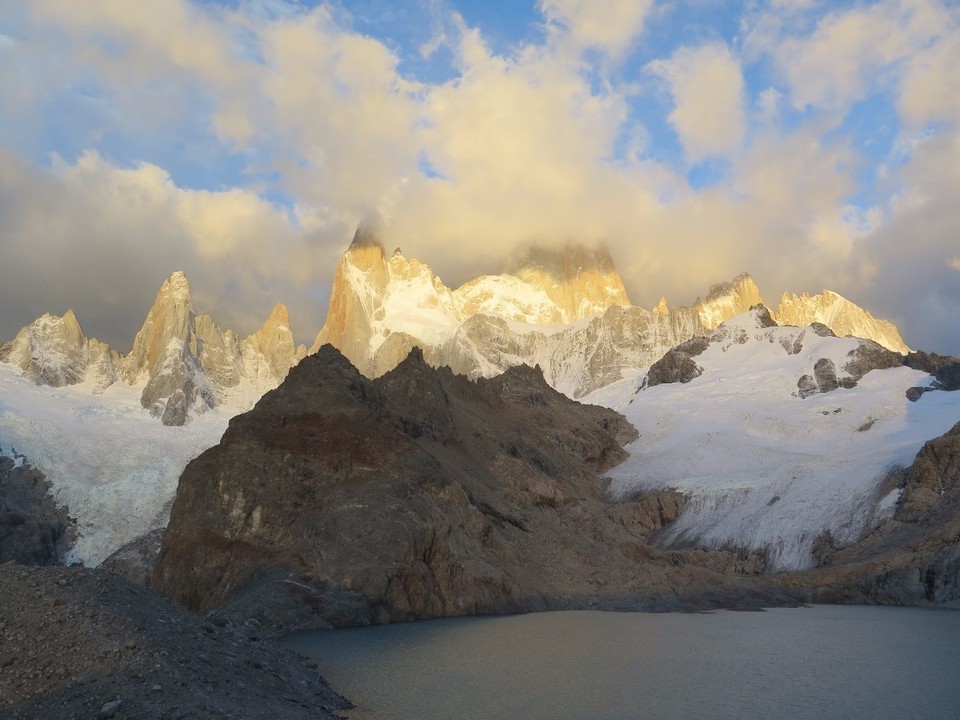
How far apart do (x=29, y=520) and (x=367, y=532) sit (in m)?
65.8

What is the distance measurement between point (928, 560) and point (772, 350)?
139906mm

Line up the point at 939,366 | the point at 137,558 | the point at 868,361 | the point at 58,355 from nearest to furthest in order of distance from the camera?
the point at 137,558 < the point at 939,366 < the point at 868,361 < the point at 58,355

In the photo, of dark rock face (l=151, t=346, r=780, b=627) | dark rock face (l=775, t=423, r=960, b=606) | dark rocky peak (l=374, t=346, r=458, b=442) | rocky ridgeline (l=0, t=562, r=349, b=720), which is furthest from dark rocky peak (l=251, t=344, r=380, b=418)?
rocky ridgeline (l=0, t=562, r=349, b=720)

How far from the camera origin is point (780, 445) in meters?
134

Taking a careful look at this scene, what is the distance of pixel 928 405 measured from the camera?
136000 mm

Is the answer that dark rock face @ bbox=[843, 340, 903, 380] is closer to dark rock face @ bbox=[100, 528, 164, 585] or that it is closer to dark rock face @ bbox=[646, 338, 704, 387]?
dark rock face @ bbox=[646, 338, 704, 387]

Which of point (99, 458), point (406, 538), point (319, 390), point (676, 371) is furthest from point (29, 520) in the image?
point (676, 371)

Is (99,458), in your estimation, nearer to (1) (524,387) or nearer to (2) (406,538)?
(1) (524,387)

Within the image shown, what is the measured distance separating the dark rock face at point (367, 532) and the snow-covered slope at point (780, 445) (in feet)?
36.6

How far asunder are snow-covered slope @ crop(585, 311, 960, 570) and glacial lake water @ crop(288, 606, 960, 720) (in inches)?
1301

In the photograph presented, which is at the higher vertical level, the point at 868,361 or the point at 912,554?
the point at 868,361

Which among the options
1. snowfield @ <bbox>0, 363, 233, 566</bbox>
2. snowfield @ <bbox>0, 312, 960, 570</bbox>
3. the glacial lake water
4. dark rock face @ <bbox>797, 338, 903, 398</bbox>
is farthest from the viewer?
dark rock face @ <bbox>797, 338, 903, 398</bbox>

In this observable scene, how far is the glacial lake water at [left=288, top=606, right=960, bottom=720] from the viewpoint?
2808 cm

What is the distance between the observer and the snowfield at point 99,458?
113 m
